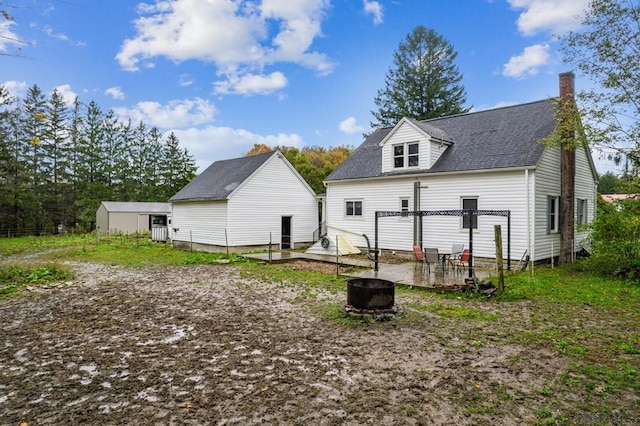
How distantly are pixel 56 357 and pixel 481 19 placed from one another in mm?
19320

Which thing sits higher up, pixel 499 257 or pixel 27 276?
pixel 499 257

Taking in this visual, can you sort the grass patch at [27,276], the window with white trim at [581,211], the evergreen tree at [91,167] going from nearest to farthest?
the grass patch at [27,276], the window with white trim at [581,211], the evergreen tree at [91,167]

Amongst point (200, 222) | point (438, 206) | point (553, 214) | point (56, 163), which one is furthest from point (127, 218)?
point (553, 214)

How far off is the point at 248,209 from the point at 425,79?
77.1 ft

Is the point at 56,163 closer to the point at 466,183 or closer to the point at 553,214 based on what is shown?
the point at 466,183

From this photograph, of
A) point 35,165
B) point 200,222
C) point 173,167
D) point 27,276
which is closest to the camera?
point 27,276

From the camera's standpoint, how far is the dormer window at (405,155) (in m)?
16.2

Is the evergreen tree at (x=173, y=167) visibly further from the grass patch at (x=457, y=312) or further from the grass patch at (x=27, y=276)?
the grass patch at (x=457, y=312)

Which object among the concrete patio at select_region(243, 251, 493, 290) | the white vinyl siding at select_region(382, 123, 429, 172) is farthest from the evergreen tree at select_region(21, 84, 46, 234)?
the concrete patio at select_region(243, 251, 493, 290)

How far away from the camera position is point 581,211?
16.8 meters

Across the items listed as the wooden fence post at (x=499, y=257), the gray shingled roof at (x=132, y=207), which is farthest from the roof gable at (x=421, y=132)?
the gray shingled roof at (x=132, y=207)

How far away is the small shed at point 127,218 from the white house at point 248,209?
14346 mm

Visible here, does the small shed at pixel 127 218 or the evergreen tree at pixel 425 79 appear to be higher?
the evergreen tree at pixel 425 79

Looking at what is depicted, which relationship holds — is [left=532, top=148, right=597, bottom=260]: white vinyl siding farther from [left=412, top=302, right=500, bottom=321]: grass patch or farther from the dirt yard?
[left=412, top=302, right=500, bottom=321]: grass patch
